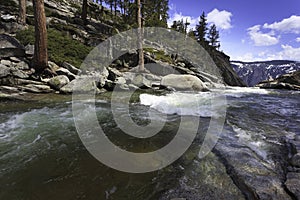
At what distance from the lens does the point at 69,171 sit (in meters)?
3.12

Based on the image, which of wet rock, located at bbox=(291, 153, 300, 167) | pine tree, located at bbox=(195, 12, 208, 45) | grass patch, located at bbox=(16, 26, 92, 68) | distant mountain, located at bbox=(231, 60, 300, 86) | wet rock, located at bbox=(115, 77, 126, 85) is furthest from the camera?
distant mountain, located at bbox=(231, 60, 300, 86)

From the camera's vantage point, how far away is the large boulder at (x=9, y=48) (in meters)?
10.9

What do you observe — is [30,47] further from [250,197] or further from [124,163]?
[250,197]

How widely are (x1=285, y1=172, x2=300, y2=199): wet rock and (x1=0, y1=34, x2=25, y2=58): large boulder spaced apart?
45.1 ft

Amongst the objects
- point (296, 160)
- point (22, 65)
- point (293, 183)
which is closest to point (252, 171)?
point (293, 183)

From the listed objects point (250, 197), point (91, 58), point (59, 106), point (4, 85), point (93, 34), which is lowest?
point (250, 197)

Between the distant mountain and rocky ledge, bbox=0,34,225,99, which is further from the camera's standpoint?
the distant mountain

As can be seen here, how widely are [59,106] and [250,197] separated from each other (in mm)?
7143

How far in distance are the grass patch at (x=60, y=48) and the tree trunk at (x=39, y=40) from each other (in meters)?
1.62

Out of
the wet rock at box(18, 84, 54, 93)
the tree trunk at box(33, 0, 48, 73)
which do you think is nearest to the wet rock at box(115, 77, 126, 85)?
the wet rock at box(18, 84, 54, 93)

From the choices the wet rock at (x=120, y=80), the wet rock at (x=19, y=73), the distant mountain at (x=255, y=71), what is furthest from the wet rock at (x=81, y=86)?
the distant mountain at (x=255, y=71)

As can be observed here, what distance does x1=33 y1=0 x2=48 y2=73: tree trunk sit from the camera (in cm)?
1107

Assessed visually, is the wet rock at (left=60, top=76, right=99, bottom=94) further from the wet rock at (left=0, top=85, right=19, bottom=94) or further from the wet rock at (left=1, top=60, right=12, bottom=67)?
the wet rock at (left=1, top=60, right=12, bottom=67)

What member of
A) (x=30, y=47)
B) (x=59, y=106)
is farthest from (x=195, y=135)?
(x=30, y=47)
